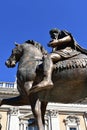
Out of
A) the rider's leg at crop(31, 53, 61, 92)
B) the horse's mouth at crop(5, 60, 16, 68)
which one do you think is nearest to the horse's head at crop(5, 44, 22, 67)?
the horse's mouth at crop(5, 60, 16, 68)

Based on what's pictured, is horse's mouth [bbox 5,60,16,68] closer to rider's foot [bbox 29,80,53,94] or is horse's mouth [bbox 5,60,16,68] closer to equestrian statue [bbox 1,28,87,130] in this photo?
equestrian statue [bbox 1,28,87,130]

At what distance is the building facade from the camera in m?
24.4

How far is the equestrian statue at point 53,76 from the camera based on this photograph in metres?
4.55

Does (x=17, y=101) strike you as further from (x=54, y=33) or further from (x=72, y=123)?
(x=72, y=123)

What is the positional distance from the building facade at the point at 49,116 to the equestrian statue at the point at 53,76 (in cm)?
1961

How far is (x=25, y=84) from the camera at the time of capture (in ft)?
15.2

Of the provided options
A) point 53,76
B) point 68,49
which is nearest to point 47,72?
point 53,76

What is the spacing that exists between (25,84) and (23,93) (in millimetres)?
210

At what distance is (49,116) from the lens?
83.0 ft

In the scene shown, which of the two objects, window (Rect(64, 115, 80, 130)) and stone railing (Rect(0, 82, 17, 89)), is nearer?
window (Rect(64, 115, 80, 130))

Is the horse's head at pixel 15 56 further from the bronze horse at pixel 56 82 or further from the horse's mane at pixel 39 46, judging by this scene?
the bronze horse at pixel 56 82

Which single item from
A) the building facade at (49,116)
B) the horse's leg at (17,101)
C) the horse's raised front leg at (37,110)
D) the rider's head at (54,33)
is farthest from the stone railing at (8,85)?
the horse's raised front leg at (37,110)

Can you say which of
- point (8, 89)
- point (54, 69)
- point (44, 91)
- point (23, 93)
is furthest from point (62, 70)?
point (8, 89)

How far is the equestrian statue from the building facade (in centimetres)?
1961
